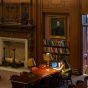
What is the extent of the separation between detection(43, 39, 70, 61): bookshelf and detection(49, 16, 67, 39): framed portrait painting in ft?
0.88

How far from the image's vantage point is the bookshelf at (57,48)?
12.4m

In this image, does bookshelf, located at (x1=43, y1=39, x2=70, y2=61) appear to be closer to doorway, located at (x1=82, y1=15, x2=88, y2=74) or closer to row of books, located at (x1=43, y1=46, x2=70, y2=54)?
row of books, located at (x1=43, y1=46, x2=70, y2=54)

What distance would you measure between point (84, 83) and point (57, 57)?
178 inches

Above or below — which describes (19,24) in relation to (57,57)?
→ above

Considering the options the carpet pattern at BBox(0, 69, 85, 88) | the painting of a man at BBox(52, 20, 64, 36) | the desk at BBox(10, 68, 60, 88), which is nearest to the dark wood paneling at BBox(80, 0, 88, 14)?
the painting of a man at BBox(52, 20, 64, 36)

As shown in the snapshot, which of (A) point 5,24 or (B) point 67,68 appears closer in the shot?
(B) point 67,68

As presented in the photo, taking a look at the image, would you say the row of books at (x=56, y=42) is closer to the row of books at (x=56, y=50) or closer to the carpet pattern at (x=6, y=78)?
the row of books at (x=56, y=50)

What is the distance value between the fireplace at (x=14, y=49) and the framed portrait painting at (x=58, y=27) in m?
1.48

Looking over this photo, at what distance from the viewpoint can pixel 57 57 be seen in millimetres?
12672

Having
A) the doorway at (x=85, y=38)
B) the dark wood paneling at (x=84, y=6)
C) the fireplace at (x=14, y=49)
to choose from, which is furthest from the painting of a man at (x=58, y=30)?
the fireplace at (x=14, y=49)

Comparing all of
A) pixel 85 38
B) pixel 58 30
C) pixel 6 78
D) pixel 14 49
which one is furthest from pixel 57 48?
pixel 6 78

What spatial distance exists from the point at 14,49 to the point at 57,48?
88.0 inches

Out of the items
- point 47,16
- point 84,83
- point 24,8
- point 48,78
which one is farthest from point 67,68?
point 24,8

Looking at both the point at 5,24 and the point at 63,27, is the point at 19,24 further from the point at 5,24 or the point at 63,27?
the point at 63,27
